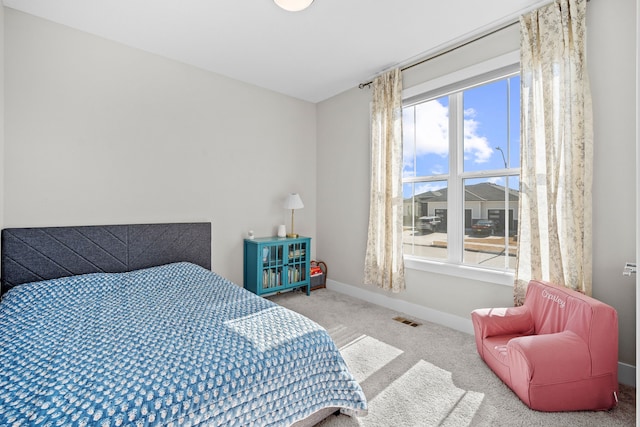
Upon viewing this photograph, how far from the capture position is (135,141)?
2863 mm

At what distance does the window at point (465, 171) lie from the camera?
2.57 m

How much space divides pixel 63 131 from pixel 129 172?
57cm

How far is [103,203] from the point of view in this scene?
270 centimetres

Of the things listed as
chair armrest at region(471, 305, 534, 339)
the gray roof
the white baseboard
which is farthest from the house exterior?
the white baseboard

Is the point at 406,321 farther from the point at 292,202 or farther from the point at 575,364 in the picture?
the point at 292,202

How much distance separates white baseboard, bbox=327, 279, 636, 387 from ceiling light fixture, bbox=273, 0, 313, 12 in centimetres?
292

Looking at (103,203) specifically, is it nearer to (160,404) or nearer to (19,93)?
(19,93)

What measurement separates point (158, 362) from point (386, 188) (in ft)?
8.64

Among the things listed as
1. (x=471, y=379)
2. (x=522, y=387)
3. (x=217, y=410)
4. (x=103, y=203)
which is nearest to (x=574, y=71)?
(x=522, y=387)

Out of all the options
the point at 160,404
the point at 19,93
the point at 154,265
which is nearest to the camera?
the point at 160,404

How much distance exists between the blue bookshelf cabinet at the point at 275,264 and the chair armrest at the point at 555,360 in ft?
8.29

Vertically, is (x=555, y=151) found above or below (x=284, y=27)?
below

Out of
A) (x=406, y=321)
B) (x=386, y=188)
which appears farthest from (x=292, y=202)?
(x=406, y=321)

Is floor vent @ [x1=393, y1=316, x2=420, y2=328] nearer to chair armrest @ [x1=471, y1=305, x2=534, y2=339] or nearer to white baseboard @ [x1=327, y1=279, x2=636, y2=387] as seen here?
white baseboard @ [x1=327, y1=279, x2=636, y2=387]
